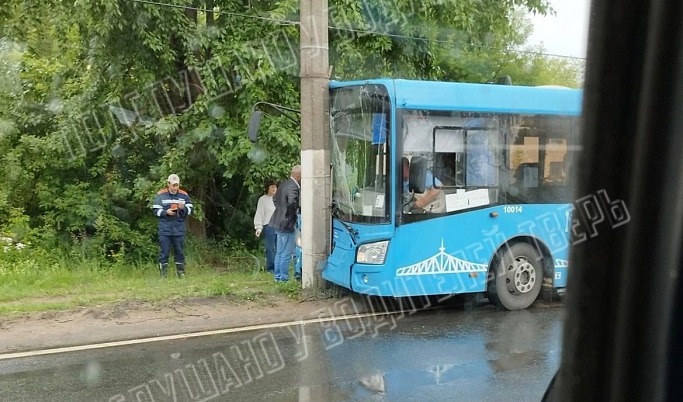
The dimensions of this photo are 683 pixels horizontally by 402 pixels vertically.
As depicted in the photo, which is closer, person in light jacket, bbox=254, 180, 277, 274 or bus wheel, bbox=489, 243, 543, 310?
bus wheel, bbox=489, 243, 543, 310

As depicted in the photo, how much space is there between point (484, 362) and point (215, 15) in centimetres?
824

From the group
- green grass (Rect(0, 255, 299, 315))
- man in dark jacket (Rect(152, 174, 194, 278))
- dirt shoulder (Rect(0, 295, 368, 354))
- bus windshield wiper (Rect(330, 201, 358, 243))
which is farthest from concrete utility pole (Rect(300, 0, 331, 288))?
man in dark jacket (Rect(152, 174, 194, 278))

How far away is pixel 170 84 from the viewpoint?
12.4 meters

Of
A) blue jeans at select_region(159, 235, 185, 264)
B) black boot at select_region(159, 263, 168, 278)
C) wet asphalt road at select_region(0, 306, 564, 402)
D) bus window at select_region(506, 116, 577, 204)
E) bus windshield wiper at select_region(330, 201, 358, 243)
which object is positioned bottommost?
black boot at select_region(159, 263, 168, 278)

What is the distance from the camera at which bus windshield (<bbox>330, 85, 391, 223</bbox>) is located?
24.8 ft

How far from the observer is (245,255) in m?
14.2

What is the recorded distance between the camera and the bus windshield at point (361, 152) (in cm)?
757

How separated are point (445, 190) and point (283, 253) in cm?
287

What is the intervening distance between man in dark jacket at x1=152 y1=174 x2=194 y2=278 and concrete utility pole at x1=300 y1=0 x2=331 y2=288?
262cm

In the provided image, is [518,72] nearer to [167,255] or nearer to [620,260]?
[167,255]

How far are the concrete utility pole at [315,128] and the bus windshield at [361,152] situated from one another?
137mm

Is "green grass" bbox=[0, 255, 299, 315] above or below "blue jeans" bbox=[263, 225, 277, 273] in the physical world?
below

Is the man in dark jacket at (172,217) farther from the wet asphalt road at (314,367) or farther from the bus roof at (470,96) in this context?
the wet asphalt road at (314,367)

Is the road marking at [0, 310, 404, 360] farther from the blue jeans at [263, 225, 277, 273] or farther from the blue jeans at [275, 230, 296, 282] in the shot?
the blue jeans at [263, 225, 277, 273]
